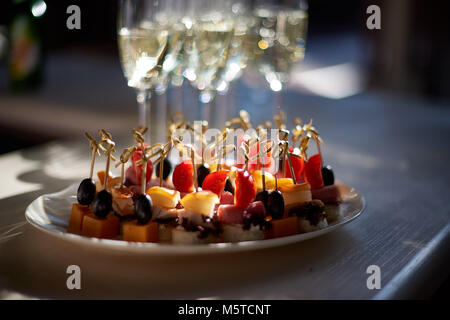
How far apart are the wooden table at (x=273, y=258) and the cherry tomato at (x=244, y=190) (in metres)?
0.07

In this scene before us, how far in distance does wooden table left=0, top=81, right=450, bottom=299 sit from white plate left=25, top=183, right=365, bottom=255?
0.03 meters

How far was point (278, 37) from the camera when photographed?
1.32m

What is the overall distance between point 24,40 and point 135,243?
1446 mm

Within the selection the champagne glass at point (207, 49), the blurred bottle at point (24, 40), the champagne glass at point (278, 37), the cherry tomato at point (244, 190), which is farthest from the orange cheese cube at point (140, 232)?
the blurred bottle at point (24, 40)

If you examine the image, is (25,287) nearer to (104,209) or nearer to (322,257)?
(104,209)

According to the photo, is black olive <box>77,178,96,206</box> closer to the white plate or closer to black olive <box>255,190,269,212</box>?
the white plate

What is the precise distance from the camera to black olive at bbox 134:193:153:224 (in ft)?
2.43

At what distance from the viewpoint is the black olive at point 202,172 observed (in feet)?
2.99

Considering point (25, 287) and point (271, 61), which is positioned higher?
point (271, 61)

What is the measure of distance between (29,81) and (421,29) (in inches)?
91.4

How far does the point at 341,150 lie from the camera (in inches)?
57.3
